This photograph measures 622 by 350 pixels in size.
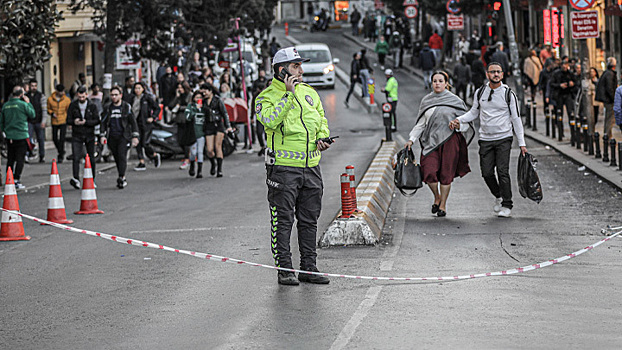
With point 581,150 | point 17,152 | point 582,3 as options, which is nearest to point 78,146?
point 17,152

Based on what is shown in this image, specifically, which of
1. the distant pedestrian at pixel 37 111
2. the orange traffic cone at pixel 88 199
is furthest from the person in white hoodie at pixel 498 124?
the distant pedestrian at pixel 37 111

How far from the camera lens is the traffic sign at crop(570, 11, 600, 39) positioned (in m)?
22.2

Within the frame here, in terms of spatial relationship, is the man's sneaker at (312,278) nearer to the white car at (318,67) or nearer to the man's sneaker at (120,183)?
the man's sneaker at (120,183)

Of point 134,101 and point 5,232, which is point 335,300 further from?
point 134,101

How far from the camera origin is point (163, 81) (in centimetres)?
2909

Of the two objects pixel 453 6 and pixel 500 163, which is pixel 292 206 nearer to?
pixel 500 163

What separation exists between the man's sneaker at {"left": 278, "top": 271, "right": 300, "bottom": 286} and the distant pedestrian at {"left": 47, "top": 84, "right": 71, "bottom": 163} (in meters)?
16.7

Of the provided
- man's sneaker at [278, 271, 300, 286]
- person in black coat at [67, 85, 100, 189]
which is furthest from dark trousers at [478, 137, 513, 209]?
person in black coat at [67, 85, 100, 189]

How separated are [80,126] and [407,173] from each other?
7549mm

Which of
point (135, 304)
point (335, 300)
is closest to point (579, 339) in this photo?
point (335, 300)

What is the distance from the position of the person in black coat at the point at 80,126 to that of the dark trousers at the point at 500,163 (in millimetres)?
7914

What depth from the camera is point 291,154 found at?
8.84m

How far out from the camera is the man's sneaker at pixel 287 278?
8891 millimetres

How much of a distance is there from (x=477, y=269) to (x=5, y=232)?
5.77 m
